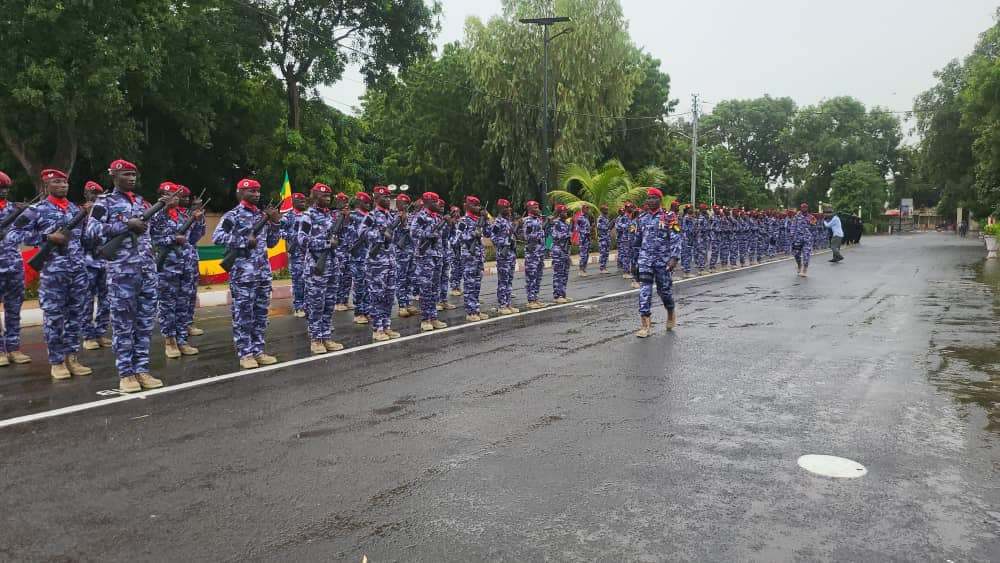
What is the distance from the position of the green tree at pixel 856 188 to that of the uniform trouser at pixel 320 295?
7656 centimetres

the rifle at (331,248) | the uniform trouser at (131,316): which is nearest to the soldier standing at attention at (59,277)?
the uniform trouser at (131,316)

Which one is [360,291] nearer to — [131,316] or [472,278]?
[472,278]

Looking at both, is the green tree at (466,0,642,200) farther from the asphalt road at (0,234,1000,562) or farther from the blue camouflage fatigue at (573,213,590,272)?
the asphalt road at (0,234,1000,562)

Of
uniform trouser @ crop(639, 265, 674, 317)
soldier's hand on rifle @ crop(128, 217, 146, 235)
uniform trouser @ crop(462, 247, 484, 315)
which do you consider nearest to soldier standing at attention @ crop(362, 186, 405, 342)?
uniform trouser @ crop(462, 247, 484, 315)

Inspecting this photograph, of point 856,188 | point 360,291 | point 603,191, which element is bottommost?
point 360,291

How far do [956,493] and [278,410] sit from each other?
496 centimetres

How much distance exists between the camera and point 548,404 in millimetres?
6285

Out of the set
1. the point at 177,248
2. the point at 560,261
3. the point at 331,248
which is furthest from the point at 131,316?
the point at 560,261

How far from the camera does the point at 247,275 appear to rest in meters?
7.69

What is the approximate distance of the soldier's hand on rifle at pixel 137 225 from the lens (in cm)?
671

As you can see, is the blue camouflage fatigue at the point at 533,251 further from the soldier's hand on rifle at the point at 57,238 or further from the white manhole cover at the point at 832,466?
the white manhole cover at the point at 832,466

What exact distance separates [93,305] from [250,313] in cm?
304

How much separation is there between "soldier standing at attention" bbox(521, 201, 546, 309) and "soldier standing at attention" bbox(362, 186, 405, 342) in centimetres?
393

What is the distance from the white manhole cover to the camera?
4570 mm
